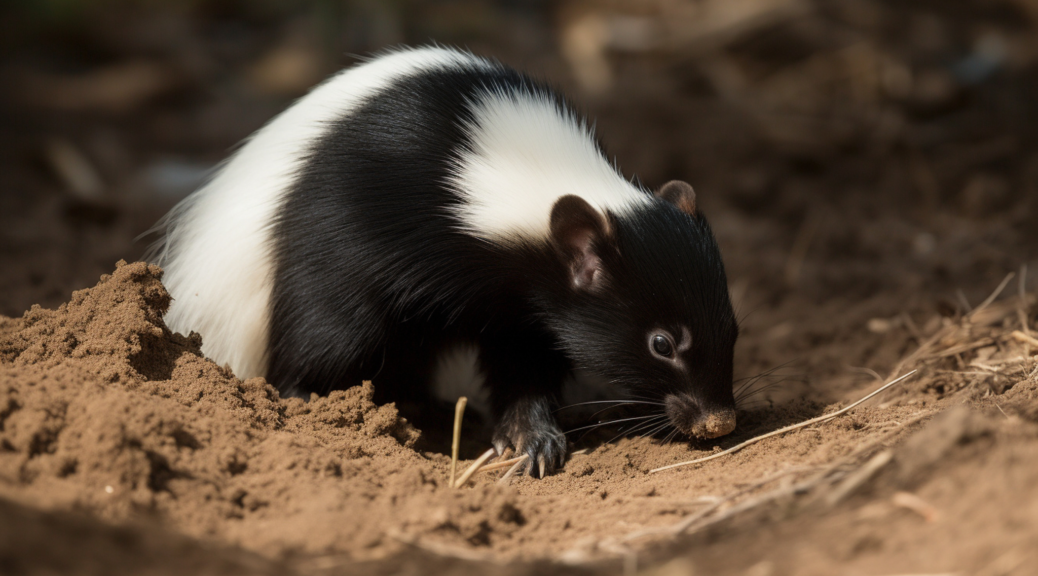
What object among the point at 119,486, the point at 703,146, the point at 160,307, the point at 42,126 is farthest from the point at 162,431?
the point at 42,126

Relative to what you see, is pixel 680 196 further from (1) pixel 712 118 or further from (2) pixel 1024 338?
(1) pixel 712 118

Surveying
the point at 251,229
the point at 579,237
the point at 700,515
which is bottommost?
the point at 700,515

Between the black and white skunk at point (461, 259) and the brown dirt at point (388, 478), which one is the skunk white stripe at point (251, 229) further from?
the brown dirt at point (388, 478)

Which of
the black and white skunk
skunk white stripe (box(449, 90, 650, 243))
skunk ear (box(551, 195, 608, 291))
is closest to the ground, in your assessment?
the black and white skunk

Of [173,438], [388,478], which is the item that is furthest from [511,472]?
[173,438]

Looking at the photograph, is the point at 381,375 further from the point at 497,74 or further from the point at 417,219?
the point at 497,74
